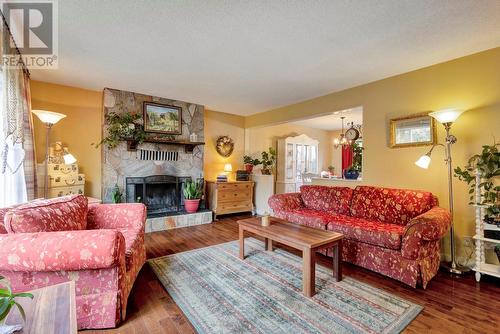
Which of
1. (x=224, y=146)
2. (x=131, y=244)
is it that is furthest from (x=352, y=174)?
(x=131, y=244)

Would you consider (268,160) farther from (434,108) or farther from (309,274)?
(309,274)

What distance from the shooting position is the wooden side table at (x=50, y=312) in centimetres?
92

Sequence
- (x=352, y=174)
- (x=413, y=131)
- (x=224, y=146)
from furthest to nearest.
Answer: (x=224, y=146) < (x=352, y=174) < (x=413, y=131)

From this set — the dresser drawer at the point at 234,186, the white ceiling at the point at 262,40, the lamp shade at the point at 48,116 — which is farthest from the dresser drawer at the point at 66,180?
the dresser drawer at the point at 234,186

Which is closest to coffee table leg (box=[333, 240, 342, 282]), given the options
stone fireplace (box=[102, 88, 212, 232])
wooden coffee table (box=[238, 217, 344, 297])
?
wooden coffee table (box=[238, 217, 344, 297])

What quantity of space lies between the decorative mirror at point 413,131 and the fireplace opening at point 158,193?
12.6 ft

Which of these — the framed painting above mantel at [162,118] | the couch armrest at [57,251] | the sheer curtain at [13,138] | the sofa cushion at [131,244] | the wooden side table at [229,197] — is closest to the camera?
the couch armrest at [57,251]

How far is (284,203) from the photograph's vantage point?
357 cm

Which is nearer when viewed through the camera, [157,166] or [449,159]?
[449,159]

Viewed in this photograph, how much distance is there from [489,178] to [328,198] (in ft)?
5.86

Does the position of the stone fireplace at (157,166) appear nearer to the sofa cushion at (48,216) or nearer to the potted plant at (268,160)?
the potted plant at (268,160)

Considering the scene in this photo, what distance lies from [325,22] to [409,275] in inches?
98.5

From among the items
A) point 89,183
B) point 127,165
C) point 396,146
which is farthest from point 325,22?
point 89,183

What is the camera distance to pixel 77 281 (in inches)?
60.3
